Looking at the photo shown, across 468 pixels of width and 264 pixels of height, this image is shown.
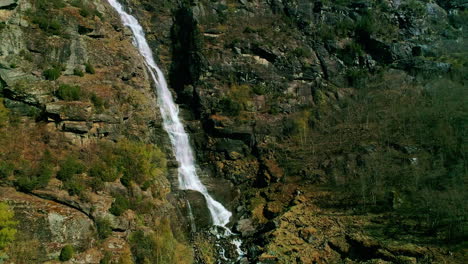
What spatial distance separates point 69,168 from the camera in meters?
27.1

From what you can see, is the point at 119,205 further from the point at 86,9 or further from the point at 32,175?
the point at 86,9

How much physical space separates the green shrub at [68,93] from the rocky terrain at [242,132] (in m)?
0.11

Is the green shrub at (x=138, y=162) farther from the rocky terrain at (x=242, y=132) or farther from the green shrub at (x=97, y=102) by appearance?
the green shrub at (x=97, y=102)

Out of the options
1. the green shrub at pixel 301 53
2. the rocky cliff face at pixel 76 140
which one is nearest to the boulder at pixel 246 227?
the rocky cliff face at pixel 76 140

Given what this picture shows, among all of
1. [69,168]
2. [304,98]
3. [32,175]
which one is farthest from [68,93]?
[304,98]

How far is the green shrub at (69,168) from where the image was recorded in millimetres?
26625

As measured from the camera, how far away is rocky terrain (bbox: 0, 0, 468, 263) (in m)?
26.5

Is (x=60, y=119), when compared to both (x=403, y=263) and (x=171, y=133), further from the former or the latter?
(x=403, y=263)

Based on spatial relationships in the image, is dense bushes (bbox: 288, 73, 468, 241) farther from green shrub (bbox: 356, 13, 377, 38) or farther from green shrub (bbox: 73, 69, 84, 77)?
green shrub (bbox: 73, 69, 84, 77)

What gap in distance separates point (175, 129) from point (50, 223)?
21.4m

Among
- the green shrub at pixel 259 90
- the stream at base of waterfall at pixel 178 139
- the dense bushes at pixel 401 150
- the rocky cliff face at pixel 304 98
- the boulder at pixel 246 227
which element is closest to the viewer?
the rocky cliff face at pixel 304 98

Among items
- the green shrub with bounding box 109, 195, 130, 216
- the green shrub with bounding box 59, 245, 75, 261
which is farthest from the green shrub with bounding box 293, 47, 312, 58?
the green shrub with bounding box 59, 245, 75, 261

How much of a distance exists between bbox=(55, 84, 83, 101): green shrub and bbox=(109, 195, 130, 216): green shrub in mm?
11128

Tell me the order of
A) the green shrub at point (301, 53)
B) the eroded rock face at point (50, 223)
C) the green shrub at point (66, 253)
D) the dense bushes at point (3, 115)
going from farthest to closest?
the green shrub at point (301, 53)
the dense bushes at point (3, 115)
the eroded rock face at point (50, 223)
the green shrub at point (66, 253)
